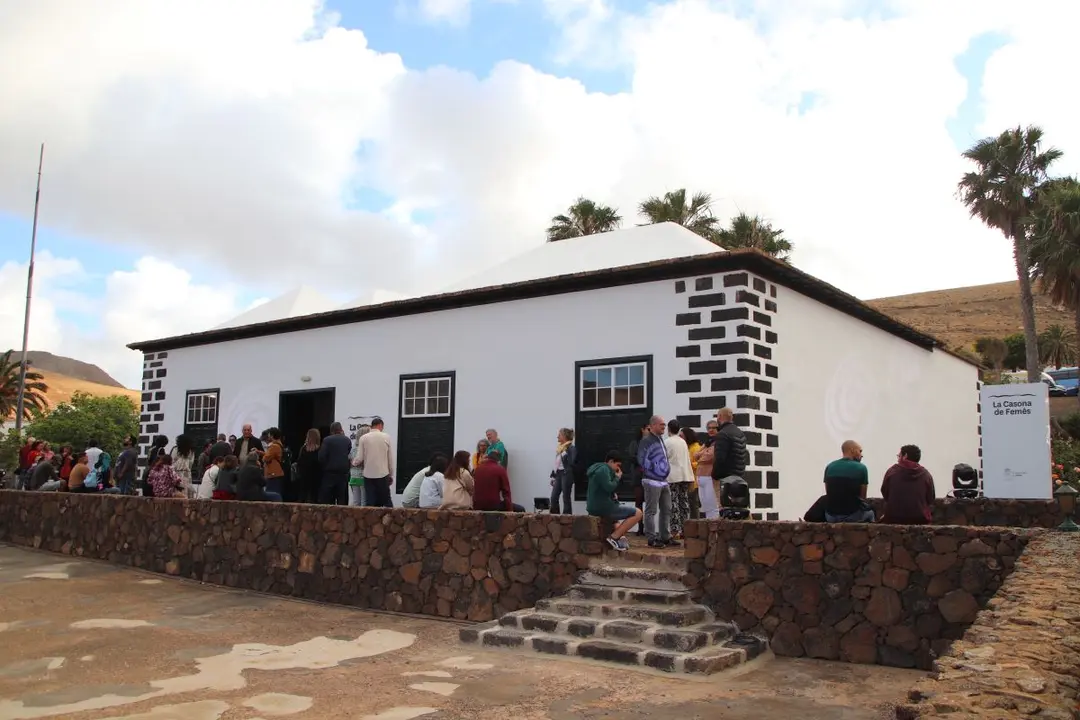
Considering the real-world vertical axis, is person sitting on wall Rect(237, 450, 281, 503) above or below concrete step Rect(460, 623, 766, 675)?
above

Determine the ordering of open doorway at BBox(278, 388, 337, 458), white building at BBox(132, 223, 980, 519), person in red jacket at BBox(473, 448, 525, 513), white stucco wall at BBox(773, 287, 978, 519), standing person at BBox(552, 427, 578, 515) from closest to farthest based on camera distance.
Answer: person in red jacket at BBox(473, 448, 525, 513)
white building at BBox(132, 223, 980, 519)
standing person at BBox(552, 427, 578, 515)
white stucco wall at BBox(773, 287, 978, 519)
open doorway at BBox(278, 388, 337, 458)

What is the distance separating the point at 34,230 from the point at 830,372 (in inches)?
1033

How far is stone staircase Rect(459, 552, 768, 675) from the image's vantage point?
7.17m

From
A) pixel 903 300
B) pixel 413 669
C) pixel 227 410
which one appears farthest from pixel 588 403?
pixel 903 300

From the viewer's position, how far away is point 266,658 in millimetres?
7742

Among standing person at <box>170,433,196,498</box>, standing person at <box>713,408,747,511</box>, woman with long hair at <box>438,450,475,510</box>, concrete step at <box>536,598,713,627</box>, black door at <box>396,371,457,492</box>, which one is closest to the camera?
concrete step at <box>536,598,713,627</box>

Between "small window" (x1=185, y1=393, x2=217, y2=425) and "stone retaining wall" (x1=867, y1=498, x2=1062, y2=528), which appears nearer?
"stone retaining wall" (x1=867, y1=498, x2=1062, y2=528)

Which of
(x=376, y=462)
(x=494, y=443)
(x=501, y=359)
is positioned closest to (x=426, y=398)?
(x=501, y=359)

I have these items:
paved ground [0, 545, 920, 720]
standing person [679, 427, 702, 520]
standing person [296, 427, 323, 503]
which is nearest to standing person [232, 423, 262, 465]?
standing person [296, 427, 323, 503]

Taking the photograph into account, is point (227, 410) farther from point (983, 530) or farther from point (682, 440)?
point (983, 530)

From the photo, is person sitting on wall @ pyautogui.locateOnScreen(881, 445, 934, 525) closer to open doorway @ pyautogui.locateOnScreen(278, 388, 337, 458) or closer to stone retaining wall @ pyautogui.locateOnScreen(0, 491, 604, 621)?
stone retaining wall @ pyautogui.locateOnScreen(0, 491, 604, 621)

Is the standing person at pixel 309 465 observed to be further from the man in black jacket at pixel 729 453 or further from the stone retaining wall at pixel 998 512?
the stone retaining wall at pixel 998 512

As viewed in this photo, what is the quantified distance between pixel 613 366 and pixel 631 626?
446 cm

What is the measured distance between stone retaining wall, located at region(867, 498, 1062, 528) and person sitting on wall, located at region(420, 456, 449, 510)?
5510mm
